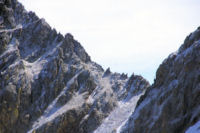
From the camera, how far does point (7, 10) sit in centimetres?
8500

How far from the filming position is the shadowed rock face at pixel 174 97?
34562 millimetres

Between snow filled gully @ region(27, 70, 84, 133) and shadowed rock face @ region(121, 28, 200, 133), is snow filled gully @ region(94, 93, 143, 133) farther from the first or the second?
shadowed rock face @ region(121, 28, 200, 133)

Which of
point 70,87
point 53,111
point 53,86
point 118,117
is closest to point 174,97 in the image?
point 118,117

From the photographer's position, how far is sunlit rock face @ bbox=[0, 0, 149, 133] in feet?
203

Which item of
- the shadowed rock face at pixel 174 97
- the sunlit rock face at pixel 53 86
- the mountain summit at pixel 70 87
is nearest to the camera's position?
the shadowed rock face at pixel 174 97

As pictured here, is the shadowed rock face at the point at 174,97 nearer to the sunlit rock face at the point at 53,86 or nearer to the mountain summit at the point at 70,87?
the mountain summit at the point at 70,87

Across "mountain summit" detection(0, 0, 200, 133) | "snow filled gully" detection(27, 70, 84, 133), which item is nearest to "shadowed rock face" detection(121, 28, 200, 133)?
"mountain summit" detection(0, 0, 200, 133)

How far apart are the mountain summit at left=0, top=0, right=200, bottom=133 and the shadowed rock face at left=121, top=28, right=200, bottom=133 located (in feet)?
0.49

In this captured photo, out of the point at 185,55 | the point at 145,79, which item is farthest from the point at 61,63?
the point at 185,55

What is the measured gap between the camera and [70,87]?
2709 inches

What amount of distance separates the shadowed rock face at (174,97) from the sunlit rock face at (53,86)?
44.5 feet

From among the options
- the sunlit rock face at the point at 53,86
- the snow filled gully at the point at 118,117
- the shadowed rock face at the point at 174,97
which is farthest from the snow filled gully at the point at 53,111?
the shadowed rock face at the point at 174,97

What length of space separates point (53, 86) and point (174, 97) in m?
39.1

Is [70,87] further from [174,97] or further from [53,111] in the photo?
[174,97]
